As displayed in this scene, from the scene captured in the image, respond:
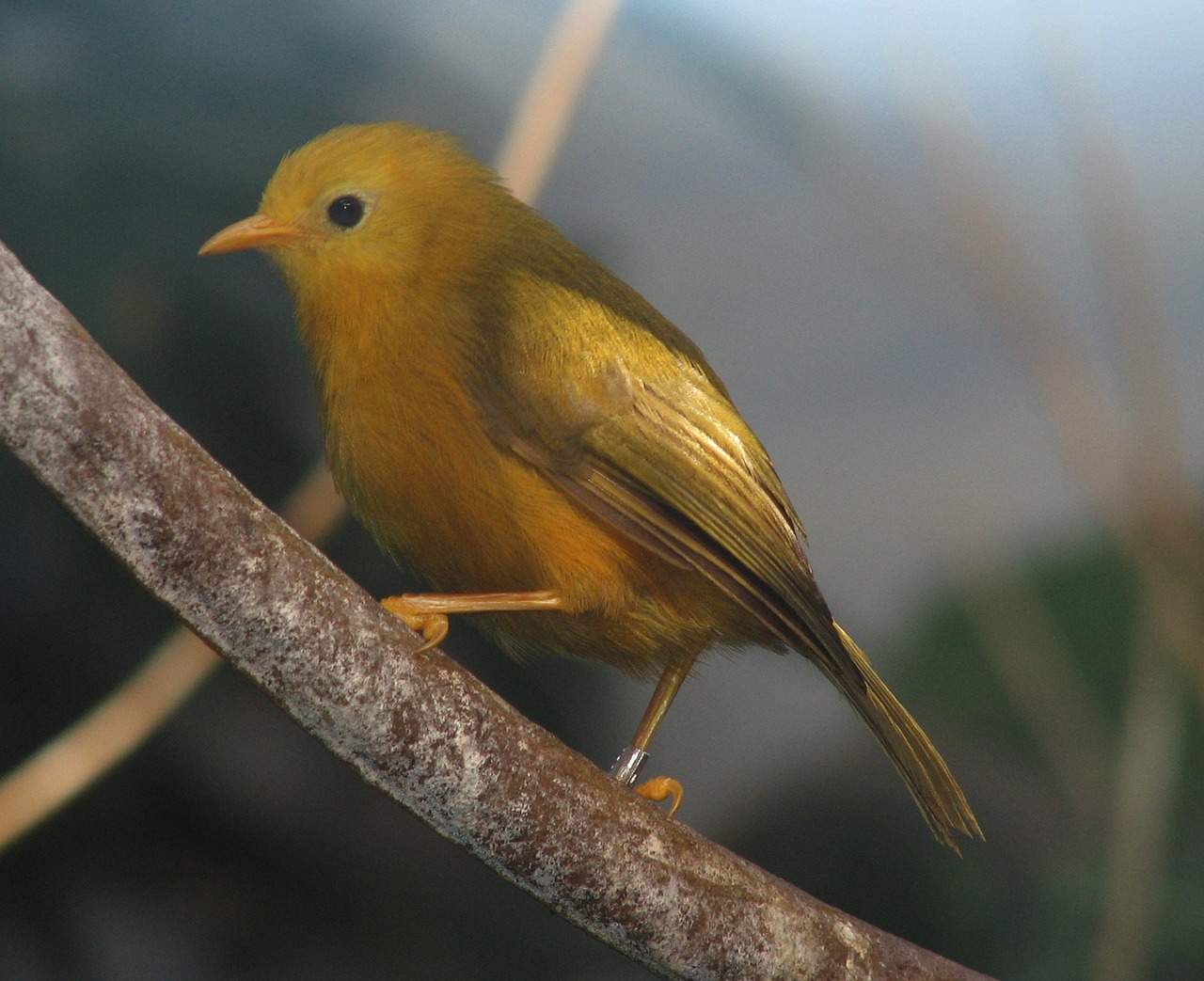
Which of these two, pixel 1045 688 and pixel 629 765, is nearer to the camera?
pixel 629 765

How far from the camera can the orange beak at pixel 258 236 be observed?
136 cm

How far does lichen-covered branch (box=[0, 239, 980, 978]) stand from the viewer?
896 millimetres

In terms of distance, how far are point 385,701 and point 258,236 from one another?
63cm

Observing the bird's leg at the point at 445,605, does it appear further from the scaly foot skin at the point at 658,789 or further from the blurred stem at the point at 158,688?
the blurred stem at the point at 158,688

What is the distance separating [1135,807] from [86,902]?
7.00ft

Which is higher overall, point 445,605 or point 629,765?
point 445,605

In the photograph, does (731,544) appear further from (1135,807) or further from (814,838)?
(1135,807)

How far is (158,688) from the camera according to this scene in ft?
7.30

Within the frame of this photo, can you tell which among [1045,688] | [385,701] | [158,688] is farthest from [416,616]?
[1045,688]

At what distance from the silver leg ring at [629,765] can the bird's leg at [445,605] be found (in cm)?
29

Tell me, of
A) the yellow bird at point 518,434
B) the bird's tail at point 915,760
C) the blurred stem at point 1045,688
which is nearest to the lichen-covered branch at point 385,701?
the yellow bird at point 518,434

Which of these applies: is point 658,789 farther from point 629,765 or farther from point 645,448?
point 645,448

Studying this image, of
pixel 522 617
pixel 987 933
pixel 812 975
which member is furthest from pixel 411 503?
pixel 987 933

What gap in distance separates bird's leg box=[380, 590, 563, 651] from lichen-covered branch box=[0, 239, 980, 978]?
0.42ft
